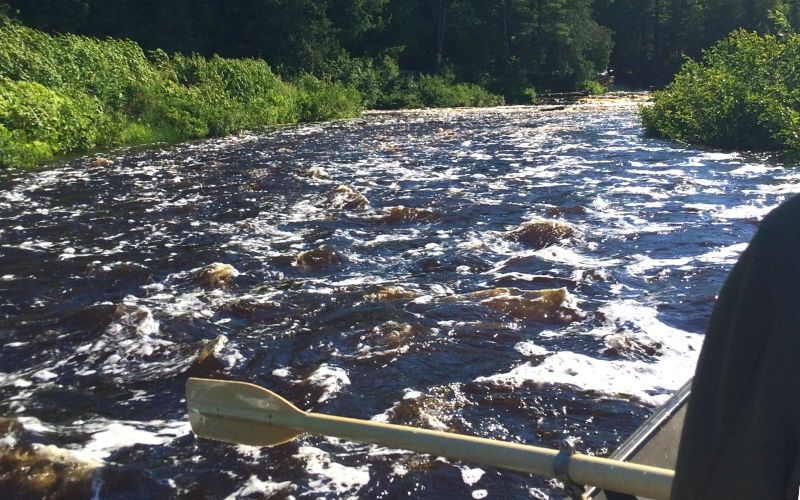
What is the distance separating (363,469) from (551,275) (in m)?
3.65

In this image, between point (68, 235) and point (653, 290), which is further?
point (68, 235)

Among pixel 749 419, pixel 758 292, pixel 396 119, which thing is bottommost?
pixel 396 119

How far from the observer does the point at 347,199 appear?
1116 centimetres

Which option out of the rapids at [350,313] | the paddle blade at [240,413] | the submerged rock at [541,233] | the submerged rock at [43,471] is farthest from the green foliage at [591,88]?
the paddle blade at [240,413]

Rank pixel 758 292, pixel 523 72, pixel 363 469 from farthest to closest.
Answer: pixel 523 72 < pixel 363 469 < pixel 758 292

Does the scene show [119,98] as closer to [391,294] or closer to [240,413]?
[391,294]

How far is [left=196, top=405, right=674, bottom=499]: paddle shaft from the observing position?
78.5 inches

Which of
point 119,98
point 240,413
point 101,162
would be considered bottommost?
point 101,162

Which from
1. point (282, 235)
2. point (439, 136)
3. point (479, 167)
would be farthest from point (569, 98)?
point (282, 235)

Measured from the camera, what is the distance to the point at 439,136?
21.2 m

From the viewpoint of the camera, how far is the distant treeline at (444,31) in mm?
37844

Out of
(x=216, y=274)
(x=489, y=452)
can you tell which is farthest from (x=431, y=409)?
(x=216, y=274)

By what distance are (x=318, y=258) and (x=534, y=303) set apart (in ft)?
8.33

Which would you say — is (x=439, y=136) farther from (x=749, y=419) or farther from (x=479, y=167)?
(x=749, y=419)
